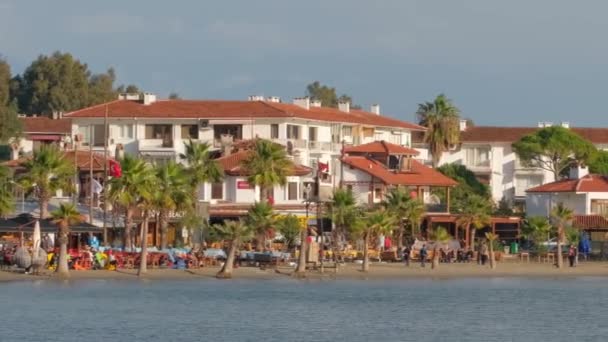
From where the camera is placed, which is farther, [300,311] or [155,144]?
[155,144]

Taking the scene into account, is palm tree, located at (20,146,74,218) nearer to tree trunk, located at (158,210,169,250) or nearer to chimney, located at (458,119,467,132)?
tree trunk, located at (158,210,169,250)

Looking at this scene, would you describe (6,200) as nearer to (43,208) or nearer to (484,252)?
(43,208)

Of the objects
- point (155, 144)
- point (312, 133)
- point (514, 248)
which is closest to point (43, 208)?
point (155, 144)

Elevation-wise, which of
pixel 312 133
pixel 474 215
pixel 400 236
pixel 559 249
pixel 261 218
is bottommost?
pixel 559 249

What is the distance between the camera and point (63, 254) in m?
69.8

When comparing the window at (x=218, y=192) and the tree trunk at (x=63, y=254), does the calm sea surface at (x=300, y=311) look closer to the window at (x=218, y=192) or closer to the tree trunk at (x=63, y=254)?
the tree trunk at (x=63, y=254)

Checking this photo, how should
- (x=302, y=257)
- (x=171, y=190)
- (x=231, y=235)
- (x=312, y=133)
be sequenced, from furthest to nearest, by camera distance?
1. (x=312, y=133)
2. (x=302, y=257)
3. (x=171, y=190)
4. (x=231, y=235)

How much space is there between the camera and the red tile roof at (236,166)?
9812 cm

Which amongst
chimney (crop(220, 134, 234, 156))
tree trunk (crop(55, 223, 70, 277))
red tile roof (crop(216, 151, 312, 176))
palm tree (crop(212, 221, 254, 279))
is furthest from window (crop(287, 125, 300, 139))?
tree trunk (crop(55, 223, 70, 277))

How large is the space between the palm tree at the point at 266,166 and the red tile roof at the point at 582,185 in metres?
21.6

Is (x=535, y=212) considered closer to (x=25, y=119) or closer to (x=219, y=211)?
(x=219, y=211)

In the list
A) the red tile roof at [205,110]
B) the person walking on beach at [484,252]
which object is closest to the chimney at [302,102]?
the red tile roof at [205,110]

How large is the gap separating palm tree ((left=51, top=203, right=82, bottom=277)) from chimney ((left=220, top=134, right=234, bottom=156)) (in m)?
33.0

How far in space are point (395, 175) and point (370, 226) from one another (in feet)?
88.1
